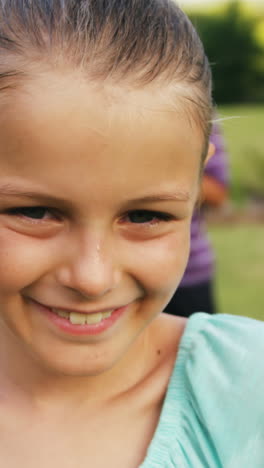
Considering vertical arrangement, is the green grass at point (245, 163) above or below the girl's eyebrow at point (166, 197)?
below

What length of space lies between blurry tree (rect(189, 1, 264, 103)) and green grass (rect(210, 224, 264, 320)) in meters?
9.67

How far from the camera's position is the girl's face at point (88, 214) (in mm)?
1187

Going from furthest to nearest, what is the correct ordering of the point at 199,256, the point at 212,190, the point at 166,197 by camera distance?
the point at 212,190 → the point at 199,256 → the point at 166,197

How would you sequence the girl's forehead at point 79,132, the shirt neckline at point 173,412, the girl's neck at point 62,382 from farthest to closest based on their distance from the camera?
the girl's neck at point 62,382, the shirt neckline at point 173,412, the girl's forehead at point 79,132

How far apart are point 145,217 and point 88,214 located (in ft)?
0.45

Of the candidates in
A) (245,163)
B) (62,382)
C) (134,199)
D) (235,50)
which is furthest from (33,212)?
(235,50)

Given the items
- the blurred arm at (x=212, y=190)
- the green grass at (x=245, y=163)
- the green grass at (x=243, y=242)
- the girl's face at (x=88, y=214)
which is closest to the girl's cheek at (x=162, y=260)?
the girl's face at (x=88, y=214)

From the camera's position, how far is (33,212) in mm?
1274

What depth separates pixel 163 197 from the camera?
129 centimetres

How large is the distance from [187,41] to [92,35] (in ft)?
0.75

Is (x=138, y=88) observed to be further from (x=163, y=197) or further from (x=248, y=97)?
(x=248, y=97)

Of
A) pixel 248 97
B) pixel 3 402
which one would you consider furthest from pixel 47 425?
pixel 248 97

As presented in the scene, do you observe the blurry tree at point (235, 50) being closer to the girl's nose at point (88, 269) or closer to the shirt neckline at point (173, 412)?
the shirt neckline at point (173, 412)

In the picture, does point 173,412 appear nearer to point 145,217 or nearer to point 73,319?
point 73,319
